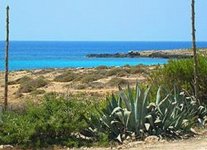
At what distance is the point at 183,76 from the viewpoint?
49.0ft

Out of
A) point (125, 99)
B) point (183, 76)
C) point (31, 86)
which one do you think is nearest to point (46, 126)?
point (125, 99)

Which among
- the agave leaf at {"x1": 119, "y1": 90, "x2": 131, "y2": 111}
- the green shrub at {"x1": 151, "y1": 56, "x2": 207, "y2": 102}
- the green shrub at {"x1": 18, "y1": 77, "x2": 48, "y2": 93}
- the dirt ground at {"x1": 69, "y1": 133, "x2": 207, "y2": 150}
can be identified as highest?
the green shrub at {"x1": 151, "y1": 56, "x2": 207, "y2": 102}

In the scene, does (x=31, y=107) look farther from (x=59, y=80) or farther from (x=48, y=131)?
(x=59, y=80)

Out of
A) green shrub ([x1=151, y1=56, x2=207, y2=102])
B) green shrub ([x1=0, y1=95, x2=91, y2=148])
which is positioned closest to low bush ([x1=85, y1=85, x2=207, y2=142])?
green shrub ([x1=0, y1=95, x2=91, y2=148])

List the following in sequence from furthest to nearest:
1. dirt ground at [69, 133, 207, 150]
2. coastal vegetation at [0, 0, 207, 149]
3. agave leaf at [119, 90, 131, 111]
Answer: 1. agave leaf at [119, 90, 131, 111]
2. coastal vegetation at [0, 0, 207, 149]
3. dirt ground at [69, 133, 207, 150]

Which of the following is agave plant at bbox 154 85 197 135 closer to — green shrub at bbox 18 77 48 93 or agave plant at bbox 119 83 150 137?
agave plant at bbox 119 83 150 137

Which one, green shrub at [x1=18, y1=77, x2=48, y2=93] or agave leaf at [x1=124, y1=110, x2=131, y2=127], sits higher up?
agave leaf at [x1=124, y1=110, x2=131, y2=127]

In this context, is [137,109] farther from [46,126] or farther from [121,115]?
[46,126]

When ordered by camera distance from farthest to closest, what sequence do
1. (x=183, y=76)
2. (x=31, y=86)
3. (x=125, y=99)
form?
(x=31, y=86)
(x=183, y=76)
(x=125, y=99)

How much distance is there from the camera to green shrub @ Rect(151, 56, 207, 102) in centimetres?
1482

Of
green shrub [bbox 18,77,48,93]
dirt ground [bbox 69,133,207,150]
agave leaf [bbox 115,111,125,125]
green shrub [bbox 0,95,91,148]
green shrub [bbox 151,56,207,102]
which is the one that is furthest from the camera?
green shrub [bbox 18,77,48,93]

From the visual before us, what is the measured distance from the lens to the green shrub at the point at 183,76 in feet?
48.6

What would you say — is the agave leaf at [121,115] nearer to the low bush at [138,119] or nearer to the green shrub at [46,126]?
the low bush at [138,119]

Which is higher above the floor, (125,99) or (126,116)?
(125,99)
